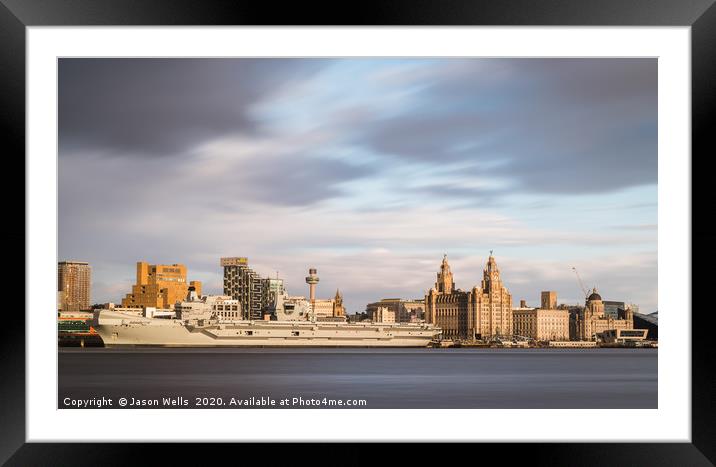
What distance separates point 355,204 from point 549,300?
1222cm

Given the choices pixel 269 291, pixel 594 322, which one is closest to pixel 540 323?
pixel 594 322

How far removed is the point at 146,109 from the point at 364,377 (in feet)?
86.3

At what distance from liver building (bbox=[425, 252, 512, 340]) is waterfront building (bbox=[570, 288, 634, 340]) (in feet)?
15.2

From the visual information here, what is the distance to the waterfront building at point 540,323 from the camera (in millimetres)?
48188

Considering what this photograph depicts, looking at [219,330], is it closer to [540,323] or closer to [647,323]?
[540,323]

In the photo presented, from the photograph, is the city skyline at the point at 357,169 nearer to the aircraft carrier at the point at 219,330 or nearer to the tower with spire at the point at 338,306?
the tower with spire at the point at 338,306

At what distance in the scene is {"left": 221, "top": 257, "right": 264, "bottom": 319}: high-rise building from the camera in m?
44.5

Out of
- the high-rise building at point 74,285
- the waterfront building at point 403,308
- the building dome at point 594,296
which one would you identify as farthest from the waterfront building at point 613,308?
the high-rise building at point 74,285

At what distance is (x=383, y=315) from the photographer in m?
44.0

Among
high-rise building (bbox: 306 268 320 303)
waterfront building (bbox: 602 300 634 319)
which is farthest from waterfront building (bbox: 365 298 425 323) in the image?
waterfront building (bbox: 602 300 634 319)

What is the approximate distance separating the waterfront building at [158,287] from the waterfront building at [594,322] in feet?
71.5

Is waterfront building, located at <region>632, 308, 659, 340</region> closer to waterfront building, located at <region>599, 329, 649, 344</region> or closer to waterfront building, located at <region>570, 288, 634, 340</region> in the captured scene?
waterfront building, located at <region>599, 329, 649, 344</region>

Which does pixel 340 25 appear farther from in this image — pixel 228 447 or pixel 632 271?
pixel 632 271

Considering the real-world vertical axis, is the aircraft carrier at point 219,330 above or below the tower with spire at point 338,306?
below
